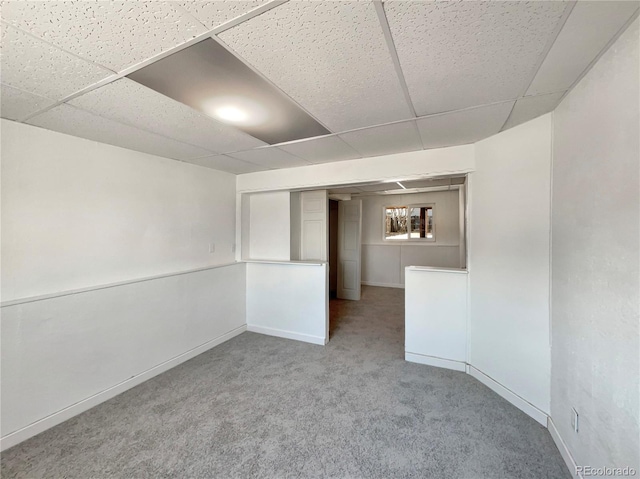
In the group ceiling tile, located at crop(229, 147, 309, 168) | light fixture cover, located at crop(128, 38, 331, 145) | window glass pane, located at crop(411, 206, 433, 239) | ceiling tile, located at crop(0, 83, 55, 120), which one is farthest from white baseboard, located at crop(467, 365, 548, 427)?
window glass pane, located at crop(411, 206, 433, 239)

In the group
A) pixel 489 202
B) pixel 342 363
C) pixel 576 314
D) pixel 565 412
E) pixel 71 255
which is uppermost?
pixel 489 202

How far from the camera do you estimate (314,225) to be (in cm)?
415

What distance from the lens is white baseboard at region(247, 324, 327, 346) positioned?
348cm

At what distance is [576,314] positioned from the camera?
1.54 meters

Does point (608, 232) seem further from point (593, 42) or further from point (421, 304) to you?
point (421, 304)

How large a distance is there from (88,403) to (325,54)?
10.3ft

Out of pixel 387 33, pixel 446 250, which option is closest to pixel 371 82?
pixel 387 33

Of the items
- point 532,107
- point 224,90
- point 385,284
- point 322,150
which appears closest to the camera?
point 224,90

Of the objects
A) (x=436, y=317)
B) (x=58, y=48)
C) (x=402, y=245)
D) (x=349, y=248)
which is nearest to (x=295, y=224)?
(x=349, y=248)

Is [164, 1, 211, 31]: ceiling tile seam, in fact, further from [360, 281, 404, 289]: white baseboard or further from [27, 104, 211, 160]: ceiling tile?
[360, 281, 404, 289]: white baseboard

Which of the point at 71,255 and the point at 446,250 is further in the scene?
the point at 446,250

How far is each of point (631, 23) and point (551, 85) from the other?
1.53 ft

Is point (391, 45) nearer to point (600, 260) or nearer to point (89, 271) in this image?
point (600, 260)

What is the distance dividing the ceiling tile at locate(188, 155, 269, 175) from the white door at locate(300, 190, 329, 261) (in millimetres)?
928
